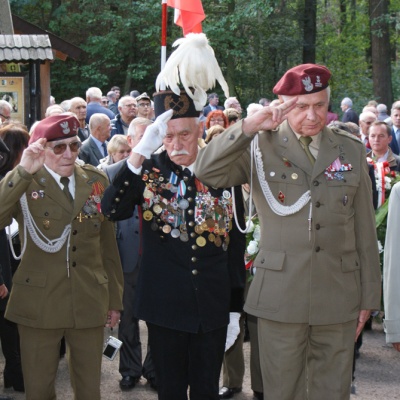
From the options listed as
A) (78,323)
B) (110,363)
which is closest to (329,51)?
(110,363)

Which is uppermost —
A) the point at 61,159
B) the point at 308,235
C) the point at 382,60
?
the point at 382,60

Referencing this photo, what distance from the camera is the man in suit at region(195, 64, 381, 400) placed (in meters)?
4.05

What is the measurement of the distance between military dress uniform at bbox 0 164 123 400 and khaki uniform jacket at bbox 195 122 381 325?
949mm

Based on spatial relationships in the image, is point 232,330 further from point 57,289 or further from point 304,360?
point 57,289

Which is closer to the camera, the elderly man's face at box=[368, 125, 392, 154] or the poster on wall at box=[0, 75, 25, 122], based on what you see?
the elderly man's face at box=[368, 125, 392, 154]

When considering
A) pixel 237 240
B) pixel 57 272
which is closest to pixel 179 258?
pixel 237 240

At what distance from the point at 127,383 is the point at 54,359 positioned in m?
1.70

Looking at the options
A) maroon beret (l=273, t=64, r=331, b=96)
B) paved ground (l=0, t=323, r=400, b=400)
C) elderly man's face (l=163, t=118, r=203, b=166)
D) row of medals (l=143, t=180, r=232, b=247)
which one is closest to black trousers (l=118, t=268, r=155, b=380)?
paved ground (l=0, t=323, r=400, b=400)

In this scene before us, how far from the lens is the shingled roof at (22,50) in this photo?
12.0m

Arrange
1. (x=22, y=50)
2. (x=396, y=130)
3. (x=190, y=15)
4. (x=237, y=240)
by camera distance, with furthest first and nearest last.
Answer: (x=396, y=130) → (x=22, y=50) → (x=190, y=15) → (x=237, y=240)

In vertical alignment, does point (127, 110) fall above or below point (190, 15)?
below

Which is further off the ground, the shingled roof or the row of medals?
the shingled roof

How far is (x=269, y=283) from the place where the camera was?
4.11m

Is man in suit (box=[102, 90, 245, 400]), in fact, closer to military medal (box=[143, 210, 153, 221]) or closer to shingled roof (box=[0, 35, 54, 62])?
military medal (box=[143, 210, 153, 221])
